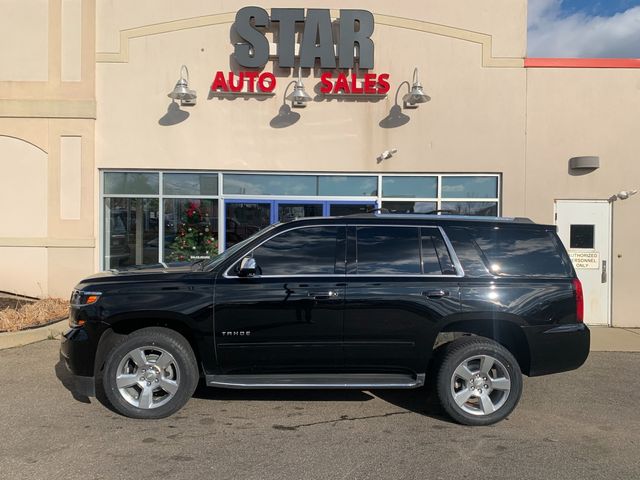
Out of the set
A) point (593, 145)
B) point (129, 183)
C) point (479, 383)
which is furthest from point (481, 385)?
point (129, 183)

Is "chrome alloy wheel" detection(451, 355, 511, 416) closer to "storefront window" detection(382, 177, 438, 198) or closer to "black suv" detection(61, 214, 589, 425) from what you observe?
"black suv" detection(61, 214, 589, 425)

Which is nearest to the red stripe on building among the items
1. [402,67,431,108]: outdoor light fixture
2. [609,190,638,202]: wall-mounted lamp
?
[402,67,431,108]: outdoor light fixture

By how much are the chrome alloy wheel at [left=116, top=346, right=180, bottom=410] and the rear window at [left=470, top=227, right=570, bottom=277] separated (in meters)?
3.05

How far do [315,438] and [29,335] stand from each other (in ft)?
16.9

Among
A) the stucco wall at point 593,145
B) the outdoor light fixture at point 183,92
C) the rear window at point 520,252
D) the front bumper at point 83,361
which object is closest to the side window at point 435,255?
the rear window at point 520,252

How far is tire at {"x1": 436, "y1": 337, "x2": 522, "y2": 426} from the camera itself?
15.4ft

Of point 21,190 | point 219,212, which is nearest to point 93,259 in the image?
point 21,190

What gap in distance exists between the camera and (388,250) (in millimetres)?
4875

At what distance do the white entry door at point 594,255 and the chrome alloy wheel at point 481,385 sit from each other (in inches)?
224

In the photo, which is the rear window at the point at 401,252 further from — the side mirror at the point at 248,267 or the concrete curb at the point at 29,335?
the concrete curb at the point at 29,335

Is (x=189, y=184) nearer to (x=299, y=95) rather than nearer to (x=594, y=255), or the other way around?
(x=299, y=95)

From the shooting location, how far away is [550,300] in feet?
15.7

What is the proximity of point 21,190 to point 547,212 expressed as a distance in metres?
9.84

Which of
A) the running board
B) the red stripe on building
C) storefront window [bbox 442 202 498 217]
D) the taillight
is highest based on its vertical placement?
the red stripe on building
